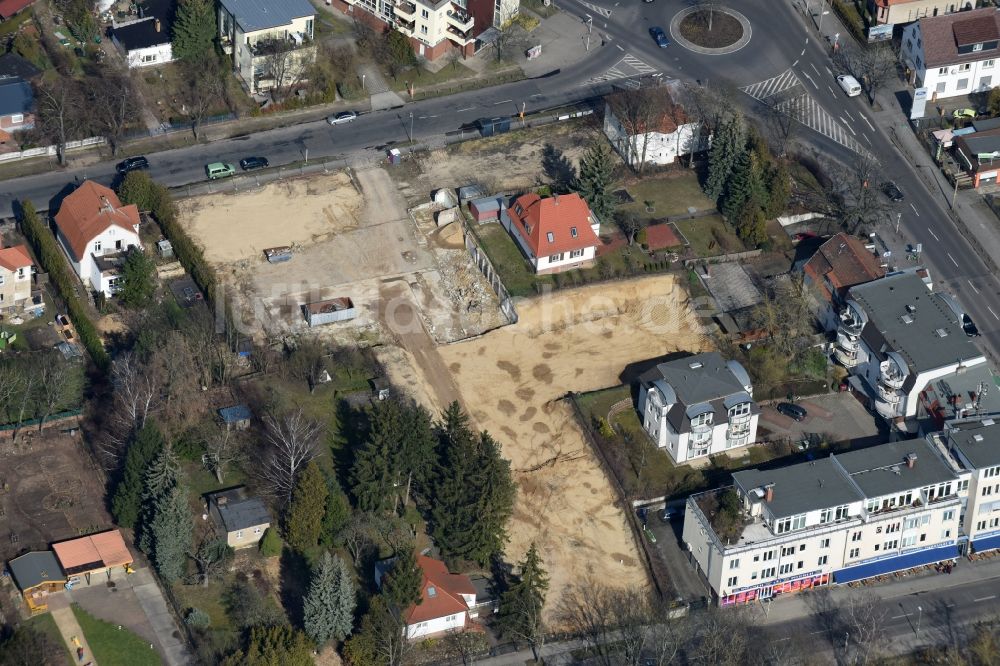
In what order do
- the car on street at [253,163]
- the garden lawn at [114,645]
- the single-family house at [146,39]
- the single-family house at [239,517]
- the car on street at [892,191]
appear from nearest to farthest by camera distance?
the garden lawn at [114,645], the single-family house at [239,517], the car on street at [253,163], the car on street at [892,191], the single-family house at [146,39]

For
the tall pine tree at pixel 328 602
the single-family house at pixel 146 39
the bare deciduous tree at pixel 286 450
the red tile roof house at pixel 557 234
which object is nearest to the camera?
the tall pine tree at pixel 328 602

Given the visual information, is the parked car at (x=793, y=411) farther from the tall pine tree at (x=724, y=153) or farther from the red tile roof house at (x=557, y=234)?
the tall pine tree at (x=724, y=153)

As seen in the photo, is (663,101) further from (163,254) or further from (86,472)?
(86,472)

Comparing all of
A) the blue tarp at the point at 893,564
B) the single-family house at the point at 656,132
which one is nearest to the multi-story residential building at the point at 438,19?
the single-family house at the point at 656,132

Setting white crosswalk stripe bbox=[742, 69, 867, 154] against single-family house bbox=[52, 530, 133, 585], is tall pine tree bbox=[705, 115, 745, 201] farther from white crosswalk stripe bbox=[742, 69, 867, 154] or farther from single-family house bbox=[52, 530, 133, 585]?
single-family house bbox=[52, 530, 133, 585]

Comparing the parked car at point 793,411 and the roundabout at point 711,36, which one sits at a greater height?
the roundabout at point 711,36

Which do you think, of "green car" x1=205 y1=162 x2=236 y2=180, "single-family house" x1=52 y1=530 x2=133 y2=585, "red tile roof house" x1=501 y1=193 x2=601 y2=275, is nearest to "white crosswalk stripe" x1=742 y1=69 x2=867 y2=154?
"red tile roof house" x1=501 y1=193 x2=601 y2=275

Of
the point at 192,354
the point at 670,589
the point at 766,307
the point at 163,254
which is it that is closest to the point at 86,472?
the point at 192,354
